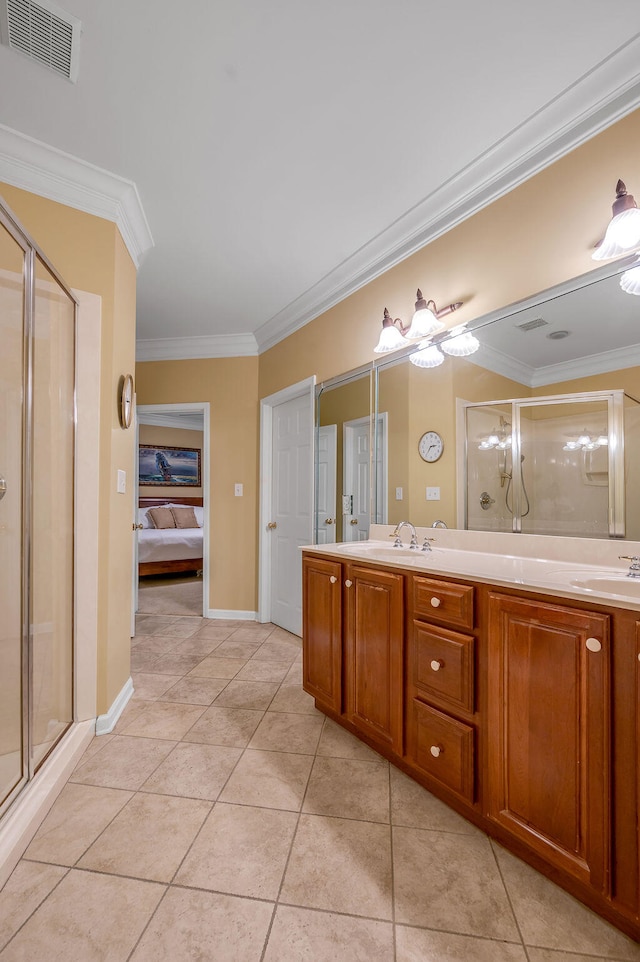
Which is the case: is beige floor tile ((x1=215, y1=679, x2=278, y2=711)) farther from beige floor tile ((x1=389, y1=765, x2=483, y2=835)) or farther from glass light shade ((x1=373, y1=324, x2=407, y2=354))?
glass light shade ((x1=373, y1=324, x2=407, y2=354))

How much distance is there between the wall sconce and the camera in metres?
2.12

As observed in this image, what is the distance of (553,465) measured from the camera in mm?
1678

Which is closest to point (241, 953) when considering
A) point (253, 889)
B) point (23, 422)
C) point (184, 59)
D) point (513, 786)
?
point (253, 889)

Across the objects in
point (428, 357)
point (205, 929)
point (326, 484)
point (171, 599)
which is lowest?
→ point (171, 599)

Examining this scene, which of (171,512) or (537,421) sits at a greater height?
(537,421)

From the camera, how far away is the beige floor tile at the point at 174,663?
2658mm

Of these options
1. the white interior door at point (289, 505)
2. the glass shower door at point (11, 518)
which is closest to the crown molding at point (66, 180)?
the glass shower door at point (11, 518)

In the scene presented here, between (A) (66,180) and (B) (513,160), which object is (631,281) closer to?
(B) (513,160)

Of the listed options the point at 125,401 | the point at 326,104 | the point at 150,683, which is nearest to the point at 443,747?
the point at 150,683

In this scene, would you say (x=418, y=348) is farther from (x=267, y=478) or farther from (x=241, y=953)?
(x=241, y=953)

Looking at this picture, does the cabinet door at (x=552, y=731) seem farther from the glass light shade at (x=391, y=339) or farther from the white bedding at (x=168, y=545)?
the white bedding at (x=168, y=545)

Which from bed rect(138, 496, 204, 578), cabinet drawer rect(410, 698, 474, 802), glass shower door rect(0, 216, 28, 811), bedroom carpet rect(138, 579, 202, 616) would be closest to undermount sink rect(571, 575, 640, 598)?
cabinet drawer rect(410, 698, 474, 802)

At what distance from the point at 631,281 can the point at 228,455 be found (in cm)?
313

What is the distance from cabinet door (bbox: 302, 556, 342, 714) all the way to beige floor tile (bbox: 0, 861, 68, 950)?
113 cm
